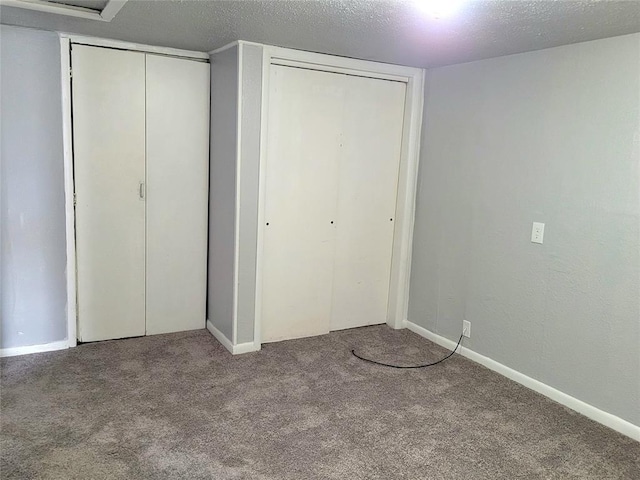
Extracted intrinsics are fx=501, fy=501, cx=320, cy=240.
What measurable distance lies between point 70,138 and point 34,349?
4.67 feet

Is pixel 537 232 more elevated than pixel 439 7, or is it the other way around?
pixel 439 7

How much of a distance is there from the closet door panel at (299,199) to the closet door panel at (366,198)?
0.11 meters

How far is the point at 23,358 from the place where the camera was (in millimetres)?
3250

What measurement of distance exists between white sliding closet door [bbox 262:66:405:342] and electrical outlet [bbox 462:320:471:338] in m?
0.81

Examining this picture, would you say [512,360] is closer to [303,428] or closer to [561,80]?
[303,428]

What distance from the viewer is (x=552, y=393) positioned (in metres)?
3.02

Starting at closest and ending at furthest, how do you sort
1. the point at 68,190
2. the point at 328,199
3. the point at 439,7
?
the point at 439,7 → the point at 68,190 → the point at 328,199

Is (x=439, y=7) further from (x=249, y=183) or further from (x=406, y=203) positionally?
(x=406, y=203)

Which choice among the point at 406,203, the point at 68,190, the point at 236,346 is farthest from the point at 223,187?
the point at 406,203

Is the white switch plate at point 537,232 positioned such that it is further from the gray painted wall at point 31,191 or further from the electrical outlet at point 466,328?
the gray painted wall at point 31,191

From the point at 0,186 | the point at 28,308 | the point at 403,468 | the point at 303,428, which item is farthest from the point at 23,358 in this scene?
the point at 403,468

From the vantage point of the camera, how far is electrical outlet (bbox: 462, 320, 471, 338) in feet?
11.8

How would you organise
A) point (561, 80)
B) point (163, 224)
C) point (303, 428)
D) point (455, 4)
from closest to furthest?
1. point (455, 4)
2. point (303, 428)
3. point (561, 80)
4. point (163, 224)

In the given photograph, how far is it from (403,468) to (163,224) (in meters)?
2.36
